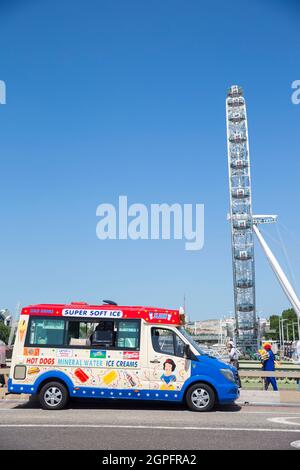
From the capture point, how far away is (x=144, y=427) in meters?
9.66

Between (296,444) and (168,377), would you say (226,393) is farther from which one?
(296,444)

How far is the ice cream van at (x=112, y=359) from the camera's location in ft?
39.0

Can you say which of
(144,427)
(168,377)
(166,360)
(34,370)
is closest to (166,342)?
(166,360)

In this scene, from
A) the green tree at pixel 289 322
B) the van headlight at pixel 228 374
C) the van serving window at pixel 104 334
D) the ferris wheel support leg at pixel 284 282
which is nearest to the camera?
the van headlight at pixel 228 374

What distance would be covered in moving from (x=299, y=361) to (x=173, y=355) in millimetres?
5640

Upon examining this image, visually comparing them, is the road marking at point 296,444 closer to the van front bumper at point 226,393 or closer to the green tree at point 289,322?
the van front bumper at point 226,393

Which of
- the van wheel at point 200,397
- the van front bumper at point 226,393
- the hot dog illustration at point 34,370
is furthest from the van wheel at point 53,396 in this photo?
the van front bumper at point 226,393

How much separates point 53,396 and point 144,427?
10.2ft

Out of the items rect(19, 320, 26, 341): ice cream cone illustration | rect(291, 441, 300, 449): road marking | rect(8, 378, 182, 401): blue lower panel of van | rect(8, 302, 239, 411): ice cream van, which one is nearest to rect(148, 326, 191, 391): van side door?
rect(8, 302, 239, 411): ice cream van

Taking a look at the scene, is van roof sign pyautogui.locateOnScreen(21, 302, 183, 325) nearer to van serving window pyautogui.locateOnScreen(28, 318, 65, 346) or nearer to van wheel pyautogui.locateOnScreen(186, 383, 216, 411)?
van serving window pyautogui.locateOnScreen(28, 318, 65, 346)

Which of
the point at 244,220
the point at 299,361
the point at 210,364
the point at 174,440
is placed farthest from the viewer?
the point at 244,220

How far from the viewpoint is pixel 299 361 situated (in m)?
15.9
